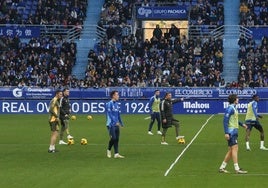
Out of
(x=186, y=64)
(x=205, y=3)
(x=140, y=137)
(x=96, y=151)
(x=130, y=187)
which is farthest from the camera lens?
(x=205, y=3)

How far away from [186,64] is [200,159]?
3193 cm

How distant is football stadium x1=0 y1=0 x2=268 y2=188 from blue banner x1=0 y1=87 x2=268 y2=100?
7 centimetres

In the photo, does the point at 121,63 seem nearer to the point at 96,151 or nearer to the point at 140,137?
the point at 140,137

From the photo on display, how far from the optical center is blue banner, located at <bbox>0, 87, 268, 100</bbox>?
165 feet

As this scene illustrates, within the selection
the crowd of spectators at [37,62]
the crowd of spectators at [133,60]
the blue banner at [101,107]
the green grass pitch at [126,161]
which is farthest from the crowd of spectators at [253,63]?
the green grass pitch at [126,161]

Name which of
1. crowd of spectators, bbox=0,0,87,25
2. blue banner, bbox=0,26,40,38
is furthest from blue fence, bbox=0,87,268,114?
crowd of spectators, bbox=0,0,87,25

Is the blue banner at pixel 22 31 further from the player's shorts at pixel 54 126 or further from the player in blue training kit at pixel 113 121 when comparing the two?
the player in blue training kit at pixel 113 121

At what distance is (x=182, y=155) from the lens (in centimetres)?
2492

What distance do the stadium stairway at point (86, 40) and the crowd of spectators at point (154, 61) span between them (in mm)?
1445

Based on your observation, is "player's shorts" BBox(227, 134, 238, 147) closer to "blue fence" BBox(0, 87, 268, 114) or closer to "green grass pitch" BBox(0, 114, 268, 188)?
"green grass pitch" BBox(0, 114, 268, 188)

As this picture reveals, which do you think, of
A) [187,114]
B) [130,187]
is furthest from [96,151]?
[187,114]

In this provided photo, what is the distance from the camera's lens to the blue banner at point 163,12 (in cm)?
6019

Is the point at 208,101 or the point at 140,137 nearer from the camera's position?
the point at 140,137

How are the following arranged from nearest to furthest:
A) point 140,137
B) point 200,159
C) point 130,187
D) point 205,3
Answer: point 130,187, point 200,159, point 140,137, point 205,3
